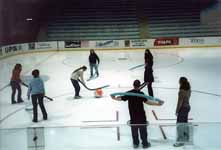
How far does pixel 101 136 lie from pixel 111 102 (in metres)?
2.74

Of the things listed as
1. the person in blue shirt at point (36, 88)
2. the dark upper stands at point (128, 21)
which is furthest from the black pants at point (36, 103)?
the dark upper stands at point (128, 21)

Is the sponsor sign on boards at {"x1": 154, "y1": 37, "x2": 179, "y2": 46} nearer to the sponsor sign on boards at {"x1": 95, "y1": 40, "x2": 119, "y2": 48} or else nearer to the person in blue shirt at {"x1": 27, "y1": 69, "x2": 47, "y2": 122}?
the sponsor sign on boards at {"x1": 95, "y1": 40, "x2": 119, "y2": 48}

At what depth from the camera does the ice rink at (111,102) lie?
2.68 meters

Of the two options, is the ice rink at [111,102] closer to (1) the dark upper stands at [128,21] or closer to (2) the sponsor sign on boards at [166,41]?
(2) the sponsor sign on boards at [166,41]

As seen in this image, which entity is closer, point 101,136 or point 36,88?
point 101,136

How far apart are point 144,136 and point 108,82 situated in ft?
14.2

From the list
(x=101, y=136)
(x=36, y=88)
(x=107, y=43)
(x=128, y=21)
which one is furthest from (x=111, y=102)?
(x=107, y=43)

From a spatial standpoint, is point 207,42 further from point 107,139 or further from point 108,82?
point 107,139

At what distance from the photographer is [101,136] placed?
9.46 ft

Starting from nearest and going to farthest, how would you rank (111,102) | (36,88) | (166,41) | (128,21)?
(36,88)
(111,102)
(128,21)
(166,41)

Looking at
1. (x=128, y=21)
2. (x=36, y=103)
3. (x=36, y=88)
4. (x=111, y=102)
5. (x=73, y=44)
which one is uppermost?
(x=128, y=21)

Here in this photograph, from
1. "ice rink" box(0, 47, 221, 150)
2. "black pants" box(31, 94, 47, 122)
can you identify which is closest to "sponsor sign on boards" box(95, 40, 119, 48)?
"ice rink" box(0, 47, 221, 150)

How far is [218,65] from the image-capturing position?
28.7 ft

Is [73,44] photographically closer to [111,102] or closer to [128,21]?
[128,21]
